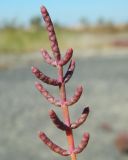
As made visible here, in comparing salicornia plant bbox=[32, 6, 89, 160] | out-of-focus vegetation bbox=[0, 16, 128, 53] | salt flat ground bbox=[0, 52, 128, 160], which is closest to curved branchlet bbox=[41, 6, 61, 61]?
salicornia plant bbox=[32, 6, 89, 160]

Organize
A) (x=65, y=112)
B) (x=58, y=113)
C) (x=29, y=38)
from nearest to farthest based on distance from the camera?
(x=65, y=112) < (x=58, y=113) < (x=29, y=38)

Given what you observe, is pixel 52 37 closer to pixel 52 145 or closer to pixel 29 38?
pixel 52 145

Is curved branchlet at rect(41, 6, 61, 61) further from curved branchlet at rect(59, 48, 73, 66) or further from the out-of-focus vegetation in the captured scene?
the out-of-focus vegetation

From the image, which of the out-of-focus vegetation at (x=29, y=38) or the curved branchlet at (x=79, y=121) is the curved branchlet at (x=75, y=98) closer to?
the curved branchlet at (x=79, y=121)

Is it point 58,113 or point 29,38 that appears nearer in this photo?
point 58,113

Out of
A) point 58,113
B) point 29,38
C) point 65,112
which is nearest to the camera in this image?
point 65,112

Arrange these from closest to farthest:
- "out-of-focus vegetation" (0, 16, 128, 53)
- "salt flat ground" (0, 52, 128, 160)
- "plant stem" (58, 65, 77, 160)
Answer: "plant stem" (58, 65, 77, 160) → "salt flat ground" (0, 52, 128, 160) → "out-of-focus vegetation" (0, 16, 128, 53)

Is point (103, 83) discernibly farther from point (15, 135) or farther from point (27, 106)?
point (15, 135)

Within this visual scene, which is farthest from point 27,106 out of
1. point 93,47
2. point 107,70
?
point 93,47

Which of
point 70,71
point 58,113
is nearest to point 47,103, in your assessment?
point 58,113
